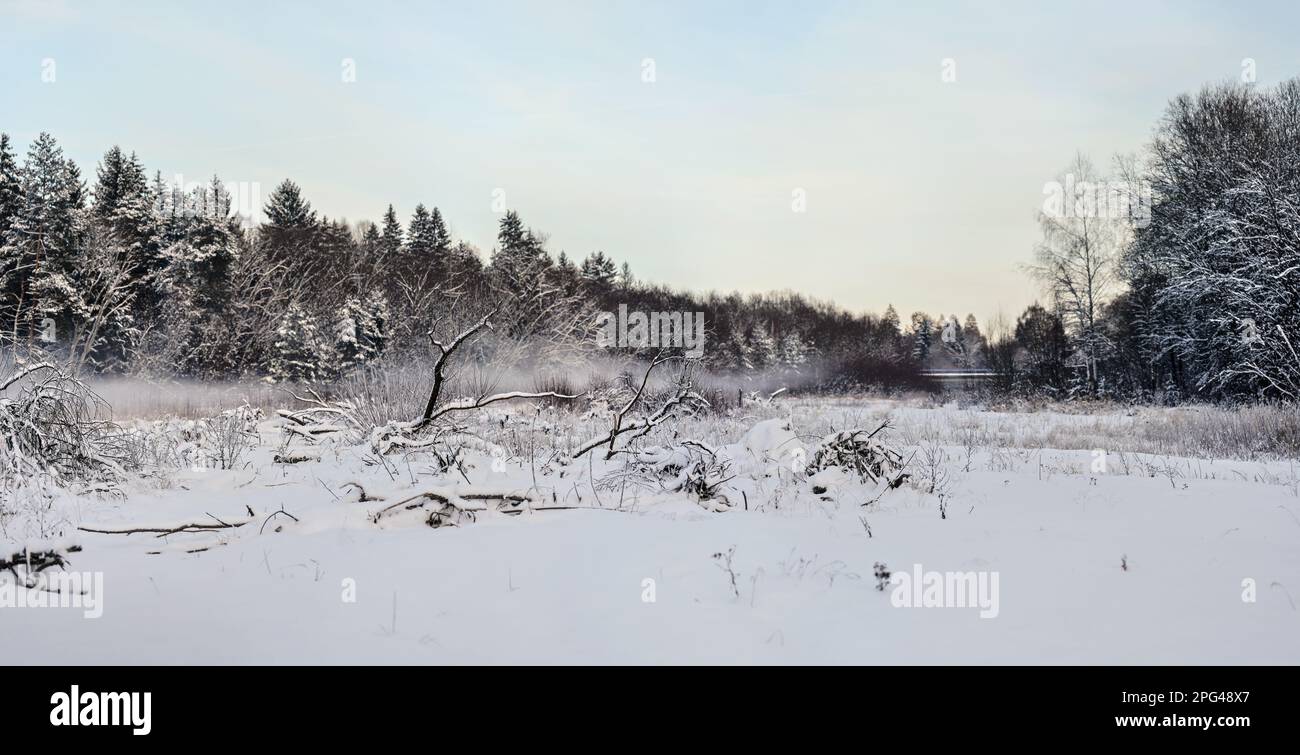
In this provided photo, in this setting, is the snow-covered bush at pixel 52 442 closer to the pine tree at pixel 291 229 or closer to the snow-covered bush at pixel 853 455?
the snow-covered bush at pixel 853 455

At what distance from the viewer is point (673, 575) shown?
9.25 feet

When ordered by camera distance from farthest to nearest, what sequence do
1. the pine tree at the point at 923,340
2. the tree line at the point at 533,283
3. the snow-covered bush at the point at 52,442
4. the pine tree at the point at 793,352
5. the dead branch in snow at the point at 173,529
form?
the pine tree at the point at 923,340, the pine tree at the point at 793,352, the tree line at the point at 533,283, the snow-covered bush at the point at 52,442, the dead branch in snow at the point at 173,529

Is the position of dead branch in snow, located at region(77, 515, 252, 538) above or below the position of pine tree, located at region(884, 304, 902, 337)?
below

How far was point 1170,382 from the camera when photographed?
79.7 feet

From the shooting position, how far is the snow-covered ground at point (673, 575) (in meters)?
2.09

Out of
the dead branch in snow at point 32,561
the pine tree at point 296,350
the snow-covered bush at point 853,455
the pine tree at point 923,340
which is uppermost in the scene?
the pine tree at point 923,340

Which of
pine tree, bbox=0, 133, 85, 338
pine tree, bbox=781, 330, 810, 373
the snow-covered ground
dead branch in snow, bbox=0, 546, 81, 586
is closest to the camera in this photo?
the snow-covered ground

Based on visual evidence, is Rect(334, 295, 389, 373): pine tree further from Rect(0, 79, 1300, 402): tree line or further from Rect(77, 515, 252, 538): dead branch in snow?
Rect(77, 515, 252, 538): dead branch in snow

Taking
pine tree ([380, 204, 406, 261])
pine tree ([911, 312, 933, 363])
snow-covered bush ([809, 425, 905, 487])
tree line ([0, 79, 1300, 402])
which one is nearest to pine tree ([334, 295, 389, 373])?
tree line ([0, 79, 1300, 402])

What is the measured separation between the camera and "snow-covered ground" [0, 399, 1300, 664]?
2.09m

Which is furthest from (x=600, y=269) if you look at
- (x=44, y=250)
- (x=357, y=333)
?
(x=44, y=250)

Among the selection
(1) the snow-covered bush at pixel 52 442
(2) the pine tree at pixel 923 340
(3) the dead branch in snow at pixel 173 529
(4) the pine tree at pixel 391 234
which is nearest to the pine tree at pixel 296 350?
(4) the pine tree at pixel 391 234

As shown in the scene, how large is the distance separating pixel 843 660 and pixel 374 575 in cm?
199
